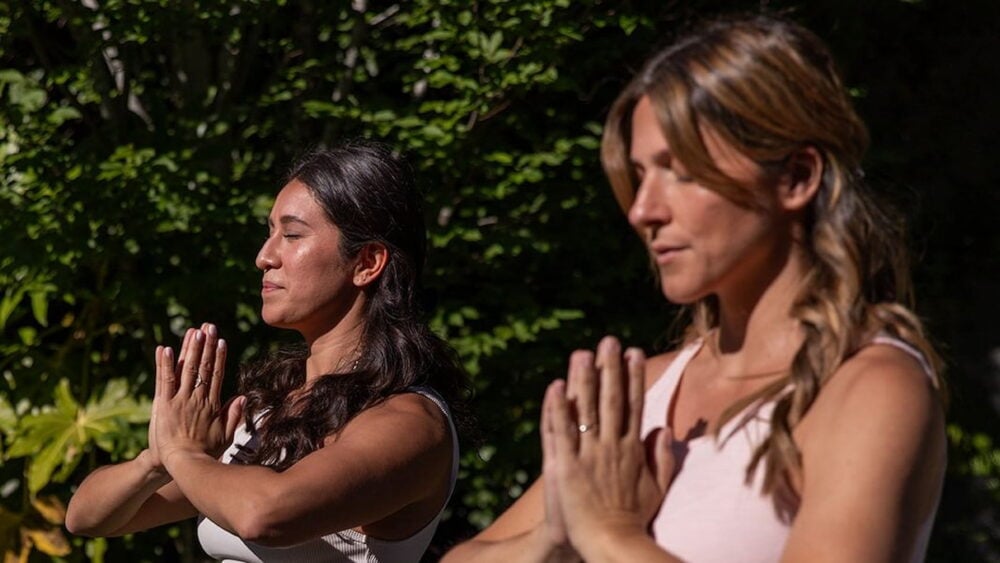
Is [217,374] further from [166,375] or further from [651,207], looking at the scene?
[651,207]

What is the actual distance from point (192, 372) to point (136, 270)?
2.36 m

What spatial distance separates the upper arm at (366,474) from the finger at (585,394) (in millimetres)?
827

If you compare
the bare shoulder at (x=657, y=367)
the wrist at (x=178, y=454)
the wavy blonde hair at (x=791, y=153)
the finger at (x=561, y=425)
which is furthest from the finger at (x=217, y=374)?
the wavy blonde hair at (x=791, y=153)

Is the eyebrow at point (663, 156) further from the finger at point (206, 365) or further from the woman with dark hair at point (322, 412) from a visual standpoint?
the finger at point (206, 365)

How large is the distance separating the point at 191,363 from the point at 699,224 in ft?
4.18

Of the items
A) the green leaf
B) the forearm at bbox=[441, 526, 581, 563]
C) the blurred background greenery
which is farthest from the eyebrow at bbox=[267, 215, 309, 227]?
the green leaf

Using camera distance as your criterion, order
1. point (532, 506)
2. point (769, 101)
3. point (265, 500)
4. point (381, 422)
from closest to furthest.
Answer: point (769, 101) < point (532, 506) < point (265, 500) < point (381, 422)

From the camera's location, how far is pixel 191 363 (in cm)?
279

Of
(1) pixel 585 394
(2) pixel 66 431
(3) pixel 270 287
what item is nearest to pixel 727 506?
(1) pixel 585 394

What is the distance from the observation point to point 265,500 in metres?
2.52

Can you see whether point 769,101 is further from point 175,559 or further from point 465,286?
point 175,559

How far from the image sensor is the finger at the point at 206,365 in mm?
2787

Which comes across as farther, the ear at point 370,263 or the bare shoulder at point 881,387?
the ear at point 370,263

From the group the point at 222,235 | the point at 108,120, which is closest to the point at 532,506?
the point at 222,235
